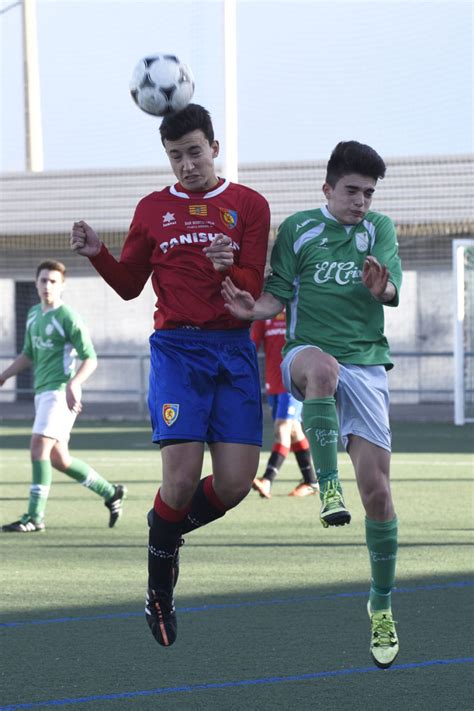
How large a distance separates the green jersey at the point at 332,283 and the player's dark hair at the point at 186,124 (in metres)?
0.55

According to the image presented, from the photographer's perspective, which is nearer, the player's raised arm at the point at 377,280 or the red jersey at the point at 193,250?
the player's raised arm at the point at 377,280

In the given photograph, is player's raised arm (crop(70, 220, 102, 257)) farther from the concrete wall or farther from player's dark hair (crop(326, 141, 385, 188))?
the concrete wall

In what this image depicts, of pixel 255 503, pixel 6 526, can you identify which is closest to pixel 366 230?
pixel 6 526

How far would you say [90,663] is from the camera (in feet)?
18.7

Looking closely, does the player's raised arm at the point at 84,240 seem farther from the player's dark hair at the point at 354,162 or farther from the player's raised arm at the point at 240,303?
the player's dark hair at the point at 354,162

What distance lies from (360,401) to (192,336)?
0.78 m

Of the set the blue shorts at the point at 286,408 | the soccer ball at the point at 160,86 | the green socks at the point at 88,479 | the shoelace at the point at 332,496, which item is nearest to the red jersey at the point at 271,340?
the blue shorts at the point at 286,408

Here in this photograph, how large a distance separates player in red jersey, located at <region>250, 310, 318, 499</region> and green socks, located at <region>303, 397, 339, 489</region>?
252 inches

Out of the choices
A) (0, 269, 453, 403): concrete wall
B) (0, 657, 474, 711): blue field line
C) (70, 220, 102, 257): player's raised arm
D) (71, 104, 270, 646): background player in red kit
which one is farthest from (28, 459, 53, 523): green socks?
(0, 269, 453, 403): concrete wall

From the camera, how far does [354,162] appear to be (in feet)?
17.5

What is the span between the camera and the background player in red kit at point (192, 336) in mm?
5387

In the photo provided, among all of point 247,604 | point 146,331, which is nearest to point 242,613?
point 247,604

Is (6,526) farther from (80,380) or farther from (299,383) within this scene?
(299,383)

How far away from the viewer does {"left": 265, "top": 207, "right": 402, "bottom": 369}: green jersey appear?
5367 mm
